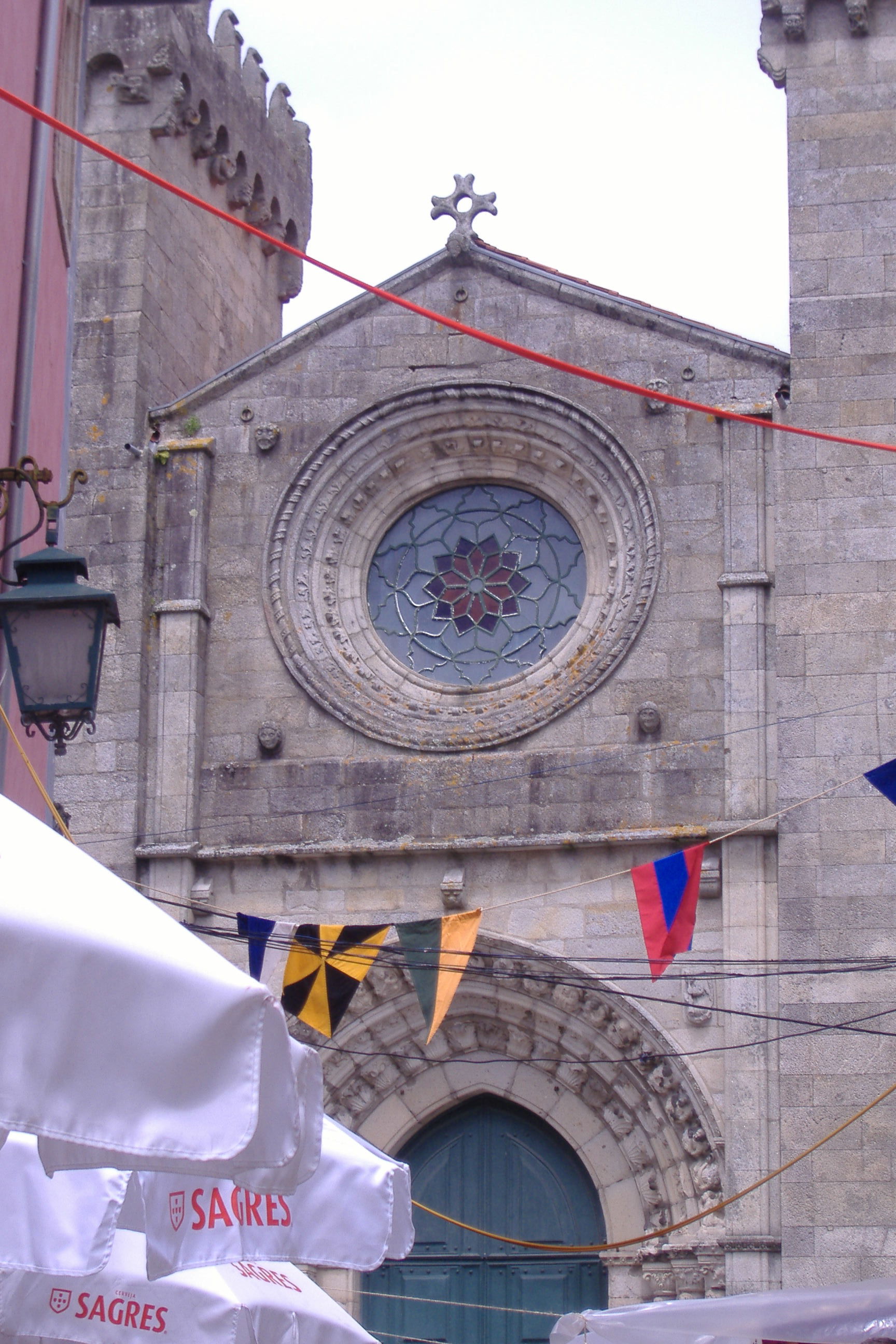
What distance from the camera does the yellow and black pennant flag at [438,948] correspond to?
1152 centimetres

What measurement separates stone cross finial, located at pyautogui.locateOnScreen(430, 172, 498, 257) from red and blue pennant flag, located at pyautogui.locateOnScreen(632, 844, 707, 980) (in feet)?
17.6

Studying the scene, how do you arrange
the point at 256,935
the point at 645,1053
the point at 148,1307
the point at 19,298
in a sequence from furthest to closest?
the point at 645,1053
the point at 256,935
the point at 19,298
the point at 148,1307

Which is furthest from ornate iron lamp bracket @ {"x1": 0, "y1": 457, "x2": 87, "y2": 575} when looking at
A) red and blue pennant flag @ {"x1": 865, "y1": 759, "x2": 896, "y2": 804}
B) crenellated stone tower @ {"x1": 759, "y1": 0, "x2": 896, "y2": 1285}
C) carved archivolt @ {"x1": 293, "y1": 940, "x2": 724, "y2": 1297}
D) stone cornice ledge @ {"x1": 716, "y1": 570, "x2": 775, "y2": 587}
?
stone cornice ledge @ {"x1": 716, "y1": 570, "x2": 775, "y2": 587}

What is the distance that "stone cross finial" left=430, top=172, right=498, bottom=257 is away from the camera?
14883 mm

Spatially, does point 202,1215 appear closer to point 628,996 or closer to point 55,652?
point 55,652

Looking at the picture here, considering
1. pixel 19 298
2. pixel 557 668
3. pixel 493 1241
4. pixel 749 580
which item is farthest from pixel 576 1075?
pixel 19 298

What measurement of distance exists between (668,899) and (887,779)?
5.75ft

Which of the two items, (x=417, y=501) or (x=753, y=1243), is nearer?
(x=753, y=1243)

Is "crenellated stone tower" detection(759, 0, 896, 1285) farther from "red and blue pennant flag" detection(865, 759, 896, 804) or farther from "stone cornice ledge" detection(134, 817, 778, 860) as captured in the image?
"red and blue pennant flag" detection(865, 759, 896, 804)

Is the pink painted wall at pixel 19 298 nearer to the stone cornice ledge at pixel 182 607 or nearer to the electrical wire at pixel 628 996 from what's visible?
the electrical wire at pixel 628 996

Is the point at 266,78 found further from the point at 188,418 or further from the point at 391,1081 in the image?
the point at 391,1081

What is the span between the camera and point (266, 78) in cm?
1891

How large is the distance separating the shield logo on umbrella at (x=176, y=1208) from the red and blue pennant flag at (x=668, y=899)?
6174 mm

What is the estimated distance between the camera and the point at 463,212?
15.0m
